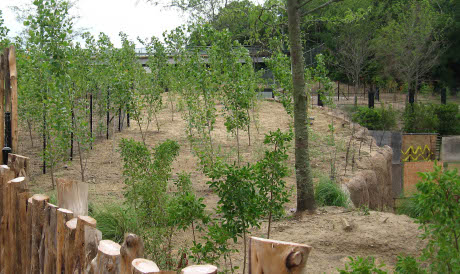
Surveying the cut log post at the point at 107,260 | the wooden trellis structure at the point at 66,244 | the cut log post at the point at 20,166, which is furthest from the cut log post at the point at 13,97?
the cut log post at the point at 107,260

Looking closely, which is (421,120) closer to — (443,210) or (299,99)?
(299,99)

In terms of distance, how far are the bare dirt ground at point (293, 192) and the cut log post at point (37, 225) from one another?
8.30 ft

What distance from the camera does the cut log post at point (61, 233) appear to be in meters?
2.69

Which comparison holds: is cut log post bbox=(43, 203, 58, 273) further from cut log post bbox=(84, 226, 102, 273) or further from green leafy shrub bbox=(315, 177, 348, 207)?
green leafy shrub bbox=(315, 177, 348, 207)

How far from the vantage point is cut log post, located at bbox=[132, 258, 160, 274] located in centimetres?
173

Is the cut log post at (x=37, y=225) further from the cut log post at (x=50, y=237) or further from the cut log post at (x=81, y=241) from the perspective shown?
the cut log post at (x=81, y=241)

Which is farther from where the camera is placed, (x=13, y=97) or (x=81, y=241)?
(x=13, y=97)

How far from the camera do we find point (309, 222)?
21.6 ft

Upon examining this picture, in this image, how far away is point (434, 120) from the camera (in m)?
20.5

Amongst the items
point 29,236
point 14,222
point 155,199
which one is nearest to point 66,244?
point 29,236

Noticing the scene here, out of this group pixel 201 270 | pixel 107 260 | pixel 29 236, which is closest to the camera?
pixel 201 270

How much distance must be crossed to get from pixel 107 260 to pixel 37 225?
126 centimetres

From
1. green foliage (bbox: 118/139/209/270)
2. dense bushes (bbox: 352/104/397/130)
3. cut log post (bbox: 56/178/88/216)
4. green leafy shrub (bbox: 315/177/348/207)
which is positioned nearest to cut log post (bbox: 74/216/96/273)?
cut log post (bbox: 56/178/88/216)

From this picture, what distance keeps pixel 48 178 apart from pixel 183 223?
6.45 meters
